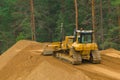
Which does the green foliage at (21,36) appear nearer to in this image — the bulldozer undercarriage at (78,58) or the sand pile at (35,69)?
the sand pile at (35,69)

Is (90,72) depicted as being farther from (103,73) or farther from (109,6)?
(109,6)

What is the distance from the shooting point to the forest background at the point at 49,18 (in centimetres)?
3888

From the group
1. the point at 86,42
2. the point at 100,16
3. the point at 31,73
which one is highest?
the point at 100,16

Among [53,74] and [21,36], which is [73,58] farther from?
[21,36]

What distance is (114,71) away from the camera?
1739 centimetres

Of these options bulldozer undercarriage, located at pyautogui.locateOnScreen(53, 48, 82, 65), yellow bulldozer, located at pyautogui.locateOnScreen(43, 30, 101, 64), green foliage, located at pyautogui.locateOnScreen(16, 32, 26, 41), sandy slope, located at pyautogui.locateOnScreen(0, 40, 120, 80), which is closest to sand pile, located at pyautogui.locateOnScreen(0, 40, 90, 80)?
sandy slope, located at pyautogui.locateOnScreen(0, 40, 120, 80)

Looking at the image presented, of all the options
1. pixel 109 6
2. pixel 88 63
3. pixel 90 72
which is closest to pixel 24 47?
pixel 88 63

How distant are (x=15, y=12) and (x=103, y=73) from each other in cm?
3247

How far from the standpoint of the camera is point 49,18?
46.2m

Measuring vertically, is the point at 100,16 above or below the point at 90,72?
above

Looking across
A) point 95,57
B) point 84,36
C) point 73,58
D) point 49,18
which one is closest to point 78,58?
point 73,58

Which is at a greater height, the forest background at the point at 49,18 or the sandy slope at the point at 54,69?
the forest background at the point at 49,18

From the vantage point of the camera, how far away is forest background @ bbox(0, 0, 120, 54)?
128 ft

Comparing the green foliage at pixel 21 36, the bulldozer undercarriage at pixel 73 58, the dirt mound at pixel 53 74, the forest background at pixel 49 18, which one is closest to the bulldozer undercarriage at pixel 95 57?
the bulldozer undercarriage at pixel 73 58
